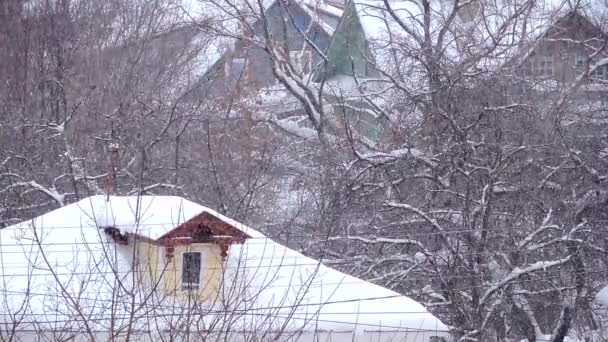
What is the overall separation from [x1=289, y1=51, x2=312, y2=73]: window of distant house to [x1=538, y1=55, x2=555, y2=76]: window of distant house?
16.9ft

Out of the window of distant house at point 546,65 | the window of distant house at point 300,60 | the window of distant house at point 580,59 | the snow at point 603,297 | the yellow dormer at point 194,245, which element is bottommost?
the snow at point 603,297

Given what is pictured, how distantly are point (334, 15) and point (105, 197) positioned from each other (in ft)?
67.7

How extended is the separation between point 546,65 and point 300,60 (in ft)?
20.7

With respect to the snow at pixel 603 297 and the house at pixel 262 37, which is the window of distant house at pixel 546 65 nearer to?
the house at pixel 262 37

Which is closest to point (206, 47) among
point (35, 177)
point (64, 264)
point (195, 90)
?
point (195, 90)

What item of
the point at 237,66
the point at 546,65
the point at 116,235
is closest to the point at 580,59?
the point at 546,65

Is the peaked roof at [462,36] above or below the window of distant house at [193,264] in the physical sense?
above

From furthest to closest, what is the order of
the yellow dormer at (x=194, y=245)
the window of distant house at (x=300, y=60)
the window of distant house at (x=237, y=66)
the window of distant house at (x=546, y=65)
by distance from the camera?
1. the window of distant house at (x=237, y=66)
2. the window of distant house at (x=300, y=60)
3. the window of distant house at (x=546, y=65)
4. the yellow dormer at (x=194, y=245)

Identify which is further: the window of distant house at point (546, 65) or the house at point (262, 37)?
the house at point (262, 37)

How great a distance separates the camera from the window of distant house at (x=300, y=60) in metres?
22.9

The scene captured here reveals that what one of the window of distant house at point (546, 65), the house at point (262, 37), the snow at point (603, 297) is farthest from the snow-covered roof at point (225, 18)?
the snow at point (603, 297)

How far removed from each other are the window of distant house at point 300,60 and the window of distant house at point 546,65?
16.9ft

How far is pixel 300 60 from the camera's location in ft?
82.1

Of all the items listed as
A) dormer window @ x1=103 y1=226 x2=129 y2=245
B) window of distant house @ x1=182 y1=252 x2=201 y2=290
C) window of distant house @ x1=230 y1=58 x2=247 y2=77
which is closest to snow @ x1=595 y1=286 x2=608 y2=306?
window of distant house @ x1=182 y1=252 x2=201 y2=290
